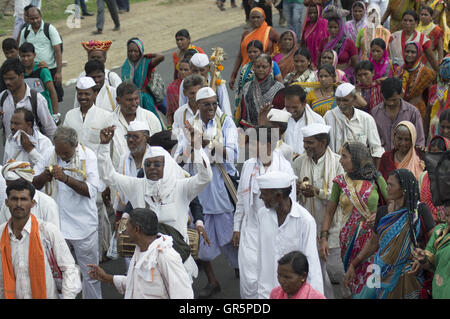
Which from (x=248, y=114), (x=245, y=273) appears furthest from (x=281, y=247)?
(x=248, y=114)

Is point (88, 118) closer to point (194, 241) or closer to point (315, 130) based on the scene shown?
point (194, 241)

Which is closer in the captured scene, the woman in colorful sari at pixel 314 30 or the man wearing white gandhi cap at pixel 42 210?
the man wearing white gandhi cap at pixel 42 210

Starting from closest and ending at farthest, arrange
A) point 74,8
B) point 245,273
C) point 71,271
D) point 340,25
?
1. point 71,271
2. point 245,273
3. point 340,25
4. point 74,8

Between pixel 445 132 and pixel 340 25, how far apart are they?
4302 mm

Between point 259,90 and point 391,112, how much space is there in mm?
1715

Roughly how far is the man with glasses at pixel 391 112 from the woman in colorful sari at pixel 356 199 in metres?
2.21

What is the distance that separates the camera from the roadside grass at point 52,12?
67.0 ft

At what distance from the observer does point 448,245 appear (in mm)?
5785

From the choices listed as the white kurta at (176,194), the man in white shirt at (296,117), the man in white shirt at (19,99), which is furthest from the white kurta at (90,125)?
the man in white shirt at (296,117)

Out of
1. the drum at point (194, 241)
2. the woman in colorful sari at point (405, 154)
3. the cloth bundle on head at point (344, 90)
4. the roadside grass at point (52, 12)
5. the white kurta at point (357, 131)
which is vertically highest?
the cloth bundle on head at point (344, 90)

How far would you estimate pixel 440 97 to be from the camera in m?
9.70

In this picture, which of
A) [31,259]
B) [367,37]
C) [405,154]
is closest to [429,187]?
[405,154]

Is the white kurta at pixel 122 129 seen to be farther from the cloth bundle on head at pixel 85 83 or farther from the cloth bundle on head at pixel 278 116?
the cloth bundle on head at pixel 278 116

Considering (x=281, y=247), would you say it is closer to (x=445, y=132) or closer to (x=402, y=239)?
(x=402, y=239)
